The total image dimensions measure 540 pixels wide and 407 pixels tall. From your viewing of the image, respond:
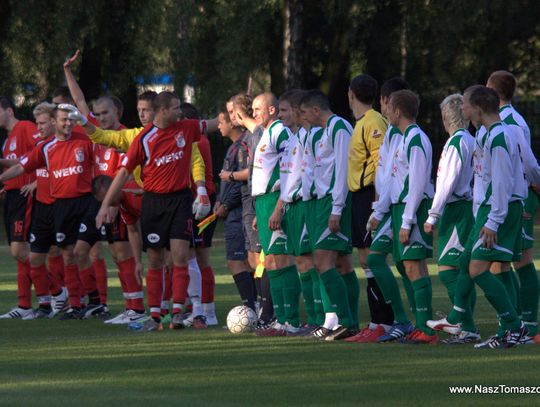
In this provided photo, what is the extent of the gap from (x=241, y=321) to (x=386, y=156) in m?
2.09

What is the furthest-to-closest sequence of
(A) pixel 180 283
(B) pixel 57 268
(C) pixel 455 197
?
(B) pixel 57 268 < (A) pixel 180 283 < (C) pixel 455 197

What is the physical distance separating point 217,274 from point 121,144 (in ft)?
19.8

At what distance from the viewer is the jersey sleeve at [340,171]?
1089 cm

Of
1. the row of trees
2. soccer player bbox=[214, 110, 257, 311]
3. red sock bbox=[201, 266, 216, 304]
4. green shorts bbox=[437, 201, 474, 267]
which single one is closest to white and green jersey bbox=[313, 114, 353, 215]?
green shorts bbox=[437, 201, 474, 267]

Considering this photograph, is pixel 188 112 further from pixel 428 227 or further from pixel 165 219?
pixel 428 227

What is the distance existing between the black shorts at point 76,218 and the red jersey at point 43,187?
0.21m

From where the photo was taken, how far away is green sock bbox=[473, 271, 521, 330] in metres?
10.1

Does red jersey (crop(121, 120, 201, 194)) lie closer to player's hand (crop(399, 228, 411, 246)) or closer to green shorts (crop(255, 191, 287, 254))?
green shorts (crop(255, 191, 287, 254))

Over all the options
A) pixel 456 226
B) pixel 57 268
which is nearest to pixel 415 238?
pixel 456 226

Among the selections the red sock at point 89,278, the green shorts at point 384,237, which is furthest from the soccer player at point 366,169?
the red sock at point 89,278

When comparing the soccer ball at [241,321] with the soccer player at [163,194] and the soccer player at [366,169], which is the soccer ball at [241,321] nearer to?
the soccer player at [163,194]

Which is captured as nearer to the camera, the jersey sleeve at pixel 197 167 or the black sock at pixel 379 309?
the black sock at pixel 379 309

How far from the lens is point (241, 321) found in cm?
1183

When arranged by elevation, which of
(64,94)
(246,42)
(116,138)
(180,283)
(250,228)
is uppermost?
(246,42)
